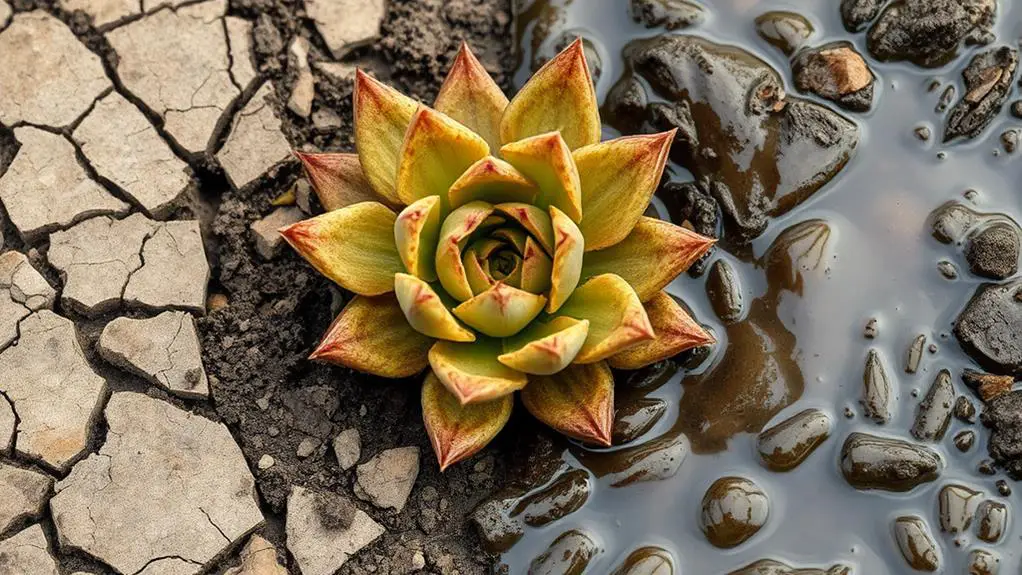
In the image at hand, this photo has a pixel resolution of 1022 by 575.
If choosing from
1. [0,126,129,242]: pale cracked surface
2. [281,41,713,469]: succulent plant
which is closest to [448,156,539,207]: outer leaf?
[281,41,713,469]: succulent plant

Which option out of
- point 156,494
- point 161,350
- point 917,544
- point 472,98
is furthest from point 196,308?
point 917,544

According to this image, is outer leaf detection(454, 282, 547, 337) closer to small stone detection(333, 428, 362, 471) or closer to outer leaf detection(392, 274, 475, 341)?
outer leaf detection(392, 274, 475, 341)

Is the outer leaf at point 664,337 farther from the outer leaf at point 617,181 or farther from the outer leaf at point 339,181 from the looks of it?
the outer leaf at point 339,181

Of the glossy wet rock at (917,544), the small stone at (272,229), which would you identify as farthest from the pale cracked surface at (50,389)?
→ the glossy wet rock at (917,544)

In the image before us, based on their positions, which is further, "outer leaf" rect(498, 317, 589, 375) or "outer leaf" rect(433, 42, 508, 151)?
"outer leaf" rect(433, 42, 508, 151)

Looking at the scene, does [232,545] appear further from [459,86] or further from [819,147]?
[819,147]

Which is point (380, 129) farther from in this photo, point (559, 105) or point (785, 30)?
point (785, 30)
